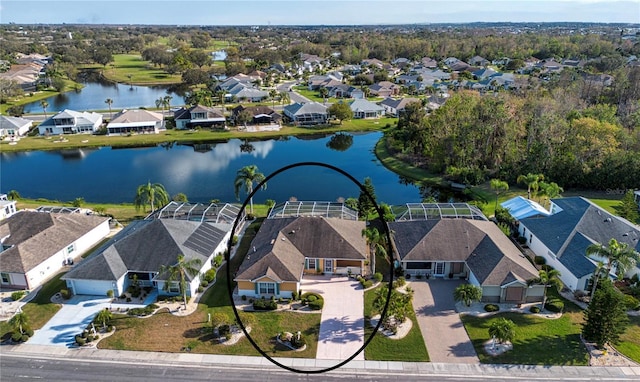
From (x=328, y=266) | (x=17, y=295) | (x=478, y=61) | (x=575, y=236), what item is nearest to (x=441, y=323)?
(x=328, y=266)

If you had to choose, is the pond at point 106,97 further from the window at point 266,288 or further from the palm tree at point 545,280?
the palm tree at point 545,280

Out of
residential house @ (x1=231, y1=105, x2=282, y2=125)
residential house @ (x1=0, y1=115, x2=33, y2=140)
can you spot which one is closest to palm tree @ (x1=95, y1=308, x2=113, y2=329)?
residential house @ (x1=231, y1=105, x2=282, y2=125)

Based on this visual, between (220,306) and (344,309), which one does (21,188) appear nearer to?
(220,306)

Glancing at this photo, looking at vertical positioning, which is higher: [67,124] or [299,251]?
[67,124]

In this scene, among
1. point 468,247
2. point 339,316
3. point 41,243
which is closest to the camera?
point 339,316

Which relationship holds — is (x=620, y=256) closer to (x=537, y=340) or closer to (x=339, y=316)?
(x=537, y=340)

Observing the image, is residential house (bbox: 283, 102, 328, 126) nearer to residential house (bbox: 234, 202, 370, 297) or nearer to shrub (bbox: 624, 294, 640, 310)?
residential house (bbox: 234, 202, 370, 297)

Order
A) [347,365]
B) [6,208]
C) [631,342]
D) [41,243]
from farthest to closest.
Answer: [6,208] → [41,243] → [631,342] → [347,365]

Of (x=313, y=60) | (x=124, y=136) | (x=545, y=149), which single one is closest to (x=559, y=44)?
(x=313, y=60)
